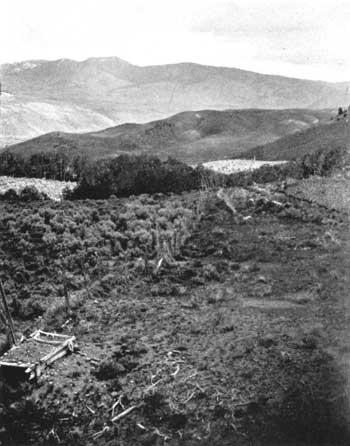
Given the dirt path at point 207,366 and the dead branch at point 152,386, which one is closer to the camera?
the dirt path at point 207,366

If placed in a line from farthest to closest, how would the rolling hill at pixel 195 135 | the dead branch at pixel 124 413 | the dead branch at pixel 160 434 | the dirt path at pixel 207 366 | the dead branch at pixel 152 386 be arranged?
the rolling hill at pixel 195 135 < the dead branch at pixel 152 386 < the dead branch at pixel 124 413 < the dirt path at pixel 207 366 < the dead branch at pixel 160 434

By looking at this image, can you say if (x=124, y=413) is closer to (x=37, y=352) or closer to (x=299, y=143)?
(x=37, y=352)

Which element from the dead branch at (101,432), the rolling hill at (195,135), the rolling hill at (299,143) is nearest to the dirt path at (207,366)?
the dead branch at (101,432)

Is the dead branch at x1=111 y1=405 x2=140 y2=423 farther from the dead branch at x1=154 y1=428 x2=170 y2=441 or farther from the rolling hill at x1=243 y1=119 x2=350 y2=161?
the rolling hill at x1=243 y1=119 x2=350 y2=161

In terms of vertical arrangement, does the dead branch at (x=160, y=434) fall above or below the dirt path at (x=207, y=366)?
below

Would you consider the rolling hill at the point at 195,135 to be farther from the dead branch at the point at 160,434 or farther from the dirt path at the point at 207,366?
the dead branch at the point at 160,434

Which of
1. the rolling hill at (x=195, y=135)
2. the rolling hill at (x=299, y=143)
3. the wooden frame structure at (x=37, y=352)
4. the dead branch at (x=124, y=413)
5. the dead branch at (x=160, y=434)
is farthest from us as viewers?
the rolling hill at (x=195, y=135)

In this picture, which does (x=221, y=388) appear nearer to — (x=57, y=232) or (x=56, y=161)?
(x=57, y=232)

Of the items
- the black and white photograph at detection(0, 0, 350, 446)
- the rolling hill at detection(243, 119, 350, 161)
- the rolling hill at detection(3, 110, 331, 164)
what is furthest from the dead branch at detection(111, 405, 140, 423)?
the rolling hill at detection(3, 110, 331, 164)

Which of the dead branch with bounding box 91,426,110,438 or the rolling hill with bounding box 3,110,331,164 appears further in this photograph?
the rolling hill with bounding box 3,110,331,164
